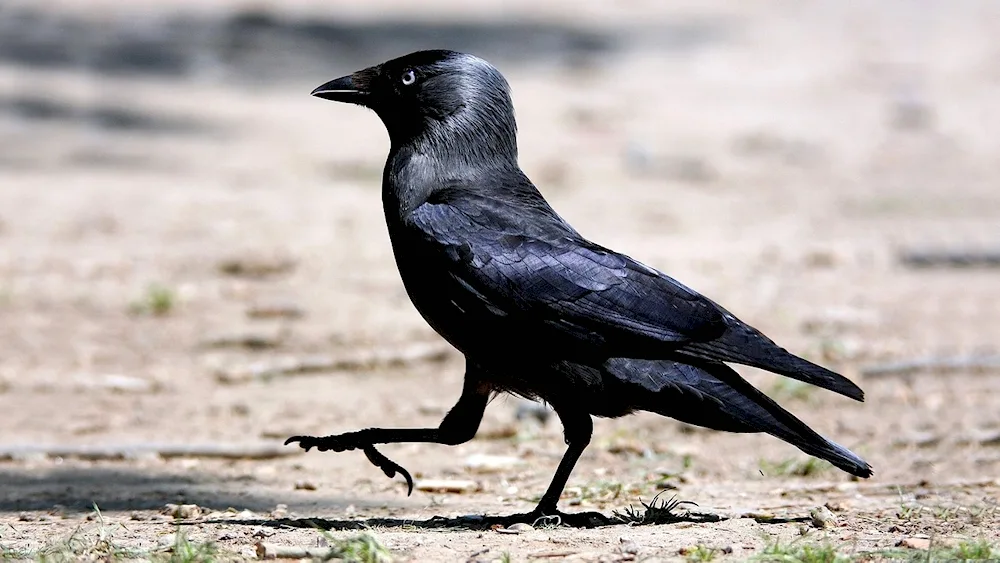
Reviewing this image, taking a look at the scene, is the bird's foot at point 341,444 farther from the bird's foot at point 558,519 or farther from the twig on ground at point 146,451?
the twig on ground at point 146,451

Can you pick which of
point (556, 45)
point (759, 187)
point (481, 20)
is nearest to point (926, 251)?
point (759, 187)

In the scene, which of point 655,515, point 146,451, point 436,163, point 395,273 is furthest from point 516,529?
point 395,273

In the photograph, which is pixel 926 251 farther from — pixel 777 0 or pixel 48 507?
pixel 777 0

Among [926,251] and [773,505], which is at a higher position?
[926,251]

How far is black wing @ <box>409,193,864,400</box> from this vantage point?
174 inches

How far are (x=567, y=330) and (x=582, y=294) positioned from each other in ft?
0.41

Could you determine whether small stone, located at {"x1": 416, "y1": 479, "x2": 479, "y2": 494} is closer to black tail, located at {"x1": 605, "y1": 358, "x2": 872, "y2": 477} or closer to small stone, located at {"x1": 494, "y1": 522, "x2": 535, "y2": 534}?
small stone, located at {"x1": 494, "y1": 522, "x2": 535, "y2": 534}

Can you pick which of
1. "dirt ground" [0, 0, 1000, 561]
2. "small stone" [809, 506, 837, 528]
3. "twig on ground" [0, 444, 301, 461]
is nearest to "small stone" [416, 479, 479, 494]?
"dirt ground" [0, 0, 1000, 561]

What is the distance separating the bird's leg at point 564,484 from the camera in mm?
4539

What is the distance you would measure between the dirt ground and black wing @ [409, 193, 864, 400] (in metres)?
0.57

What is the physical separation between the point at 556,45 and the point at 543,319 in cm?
1418

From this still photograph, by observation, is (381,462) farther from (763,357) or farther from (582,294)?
(763,357)

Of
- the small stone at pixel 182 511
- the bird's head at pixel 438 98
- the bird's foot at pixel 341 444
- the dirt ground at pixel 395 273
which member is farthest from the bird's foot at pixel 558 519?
the bird's head at pixel 438 98

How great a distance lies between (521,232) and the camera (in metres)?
4.63
